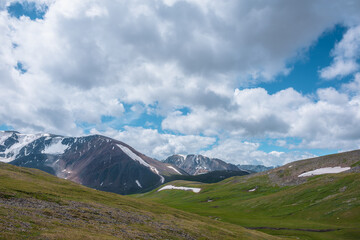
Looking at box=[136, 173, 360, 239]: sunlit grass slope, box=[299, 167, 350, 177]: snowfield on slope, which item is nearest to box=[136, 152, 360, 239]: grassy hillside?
box=[136, 173, 360, 239]: sunlit grass slope

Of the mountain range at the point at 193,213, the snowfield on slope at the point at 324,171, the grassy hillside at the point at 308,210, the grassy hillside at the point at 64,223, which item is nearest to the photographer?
the grassy hillside at the point at 64,223

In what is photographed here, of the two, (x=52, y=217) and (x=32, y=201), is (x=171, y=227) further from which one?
(x=32, y=201)

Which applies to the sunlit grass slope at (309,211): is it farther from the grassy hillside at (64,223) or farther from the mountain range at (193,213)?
Answer: the grassy hillside at (64,223)

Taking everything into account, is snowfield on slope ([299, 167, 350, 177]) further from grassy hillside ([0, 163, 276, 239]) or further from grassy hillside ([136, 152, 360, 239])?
grassy hillside ([0, 163, 276, 239])

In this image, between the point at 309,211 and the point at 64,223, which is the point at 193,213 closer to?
the point at 309,211

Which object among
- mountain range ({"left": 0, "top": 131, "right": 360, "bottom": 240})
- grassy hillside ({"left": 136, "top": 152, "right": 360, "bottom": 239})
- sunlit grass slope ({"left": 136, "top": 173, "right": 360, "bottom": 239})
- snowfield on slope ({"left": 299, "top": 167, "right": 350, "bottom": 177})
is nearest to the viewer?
mountain range ({"left": 0, "top": 131, "right": 360, "bottom": 240})

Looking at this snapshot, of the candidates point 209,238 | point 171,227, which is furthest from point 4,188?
point 209,238

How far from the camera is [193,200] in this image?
183 metres

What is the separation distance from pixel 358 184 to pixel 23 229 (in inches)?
4897

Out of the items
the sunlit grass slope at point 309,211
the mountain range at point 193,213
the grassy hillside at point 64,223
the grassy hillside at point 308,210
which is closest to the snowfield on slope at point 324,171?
the mountain range at point 193,213

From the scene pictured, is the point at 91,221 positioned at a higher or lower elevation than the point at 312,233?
higher

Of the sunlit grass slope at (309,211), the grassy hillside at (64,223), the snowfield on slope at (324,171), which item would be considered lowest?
the sunlit grass slope at (309,211)

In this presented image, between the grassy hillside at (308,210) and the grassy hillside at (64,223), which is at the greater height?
the grassy hillside at (64,223)

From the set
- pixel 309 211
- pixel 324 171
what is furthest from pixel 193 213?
pixel 324 171
